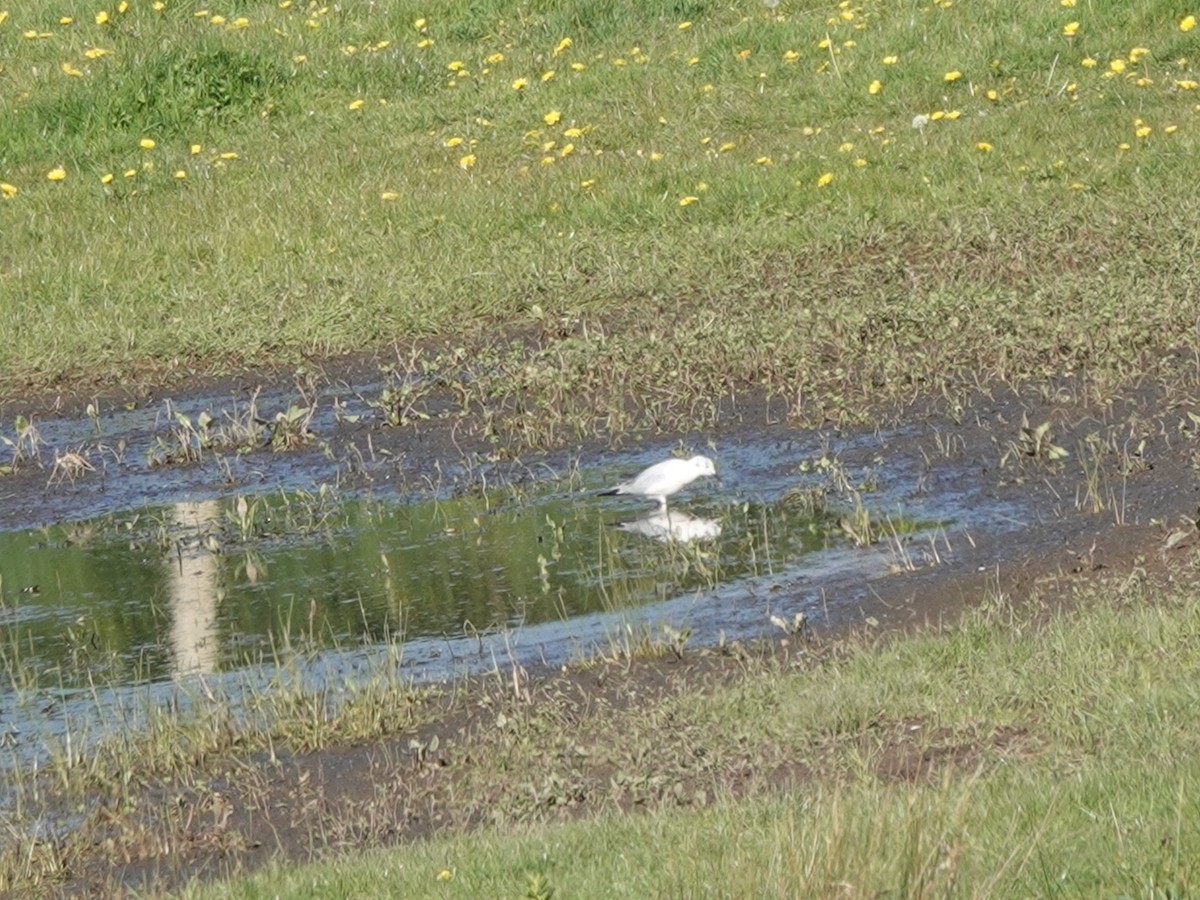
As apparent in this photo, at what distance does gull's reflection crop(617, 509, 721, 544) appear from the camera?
8742 mm

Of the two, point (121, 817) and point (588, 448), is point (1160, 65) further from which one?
point (121, 817)

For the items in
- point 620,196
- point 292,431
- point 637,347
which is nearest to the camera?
point 292,431

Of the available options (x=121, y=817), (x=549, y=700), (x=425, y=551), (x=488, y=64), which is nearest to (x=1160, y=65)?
(x=488, y=64)

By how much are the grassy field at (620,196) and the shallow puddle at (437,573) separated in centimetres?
111

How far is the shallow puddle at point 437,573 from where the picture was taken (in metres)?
7.65

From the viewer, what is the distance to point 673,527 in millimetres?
8875

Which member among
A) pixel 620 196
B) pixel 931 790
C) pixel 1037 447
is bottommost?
pixel 931 790

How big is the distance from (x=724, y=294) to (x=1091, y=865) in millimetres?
7781

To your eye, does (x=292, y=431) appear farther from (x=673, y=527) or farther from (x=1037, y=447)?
(x=1037, y=447)

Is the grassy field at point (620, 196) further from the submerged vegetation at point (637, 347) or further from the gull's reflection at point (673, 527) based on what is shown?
the gull's reflection at point (673, 527)

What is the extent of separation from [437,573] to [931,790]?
405cm

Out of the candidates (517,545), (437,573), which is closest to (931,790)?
(437,573)

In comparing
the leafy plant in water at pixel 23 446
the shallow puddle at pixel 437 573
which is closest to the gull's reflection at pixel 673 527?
the shallow puddle at pixel 437 573

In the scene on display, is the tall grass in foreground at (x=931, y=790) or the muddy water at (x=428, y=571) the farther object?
the muddy water at (x=428, y=571)
